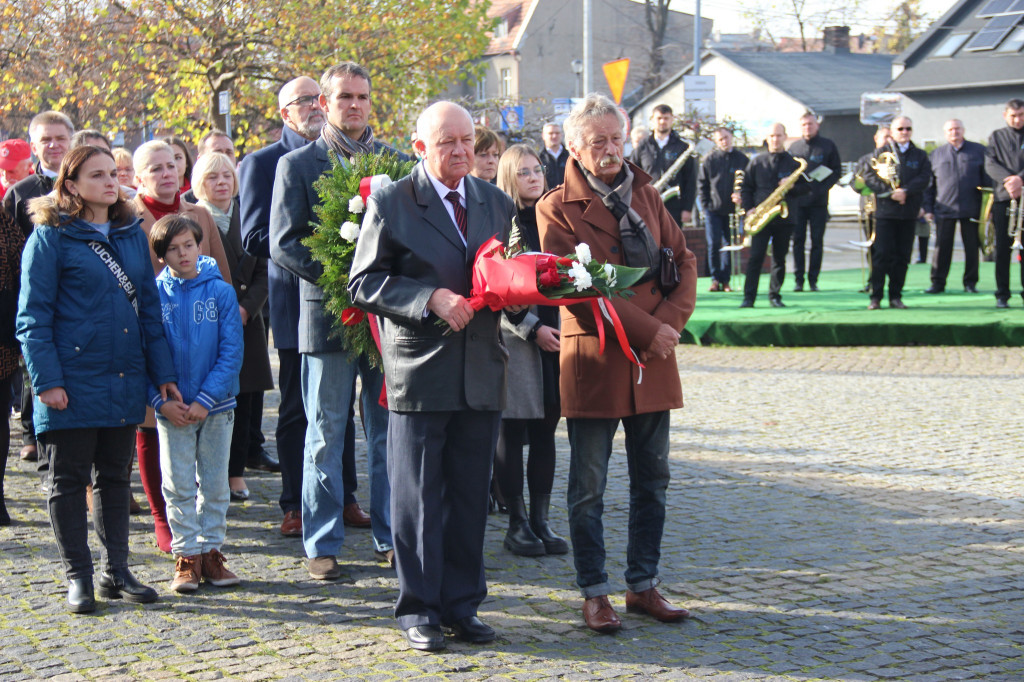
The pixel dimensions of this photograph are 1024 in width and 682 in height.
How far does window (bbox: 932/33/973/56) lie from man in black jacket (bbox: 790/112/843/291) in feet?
77.7

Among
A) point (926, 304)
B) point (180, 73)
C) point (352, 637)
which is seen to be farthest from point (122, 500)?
point (180, 73)

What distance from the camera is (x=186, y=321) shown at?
5727 mm

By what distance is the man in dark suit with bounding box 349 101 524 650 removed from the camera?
4664 mm

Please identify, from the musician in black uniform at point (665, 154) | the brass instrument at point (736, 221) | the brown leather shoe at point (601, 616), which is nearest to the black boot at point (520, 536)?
the brown leather shoe at point (601, 616)

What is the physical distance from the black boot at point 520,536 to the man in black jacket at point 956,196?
10.9 meters

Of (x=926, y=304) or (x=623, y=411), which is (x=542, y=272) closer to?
(x=623, y=411)

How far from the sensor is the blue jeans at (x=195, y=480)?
559 cm

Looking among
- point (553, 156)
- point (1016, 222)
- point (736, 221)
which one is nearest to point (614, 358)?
point (553, 156)

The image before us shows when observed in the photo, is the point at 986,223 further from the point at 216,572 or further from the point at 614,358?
the point at 216,572

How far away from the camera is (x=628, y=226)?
16.6 feet

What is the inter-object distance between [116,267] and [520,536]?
235 centimetres

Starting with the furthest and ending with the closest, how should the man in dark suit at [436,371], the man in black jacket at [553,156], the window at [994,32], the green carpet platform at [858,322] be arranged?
the window at [994,32], the green carpet platform at [858,322], the man in black jacket at [553,156], the man in dark suit at [436,371]

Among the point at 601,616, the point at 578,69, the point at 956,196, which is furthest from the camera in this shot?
the point at 578,69

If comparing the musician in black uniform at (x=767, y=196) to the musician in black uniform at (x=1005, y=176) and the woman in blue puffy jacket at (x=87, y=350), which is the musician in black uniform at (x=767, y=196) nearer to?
the musician in black uniform at (x=1005, y=176)
